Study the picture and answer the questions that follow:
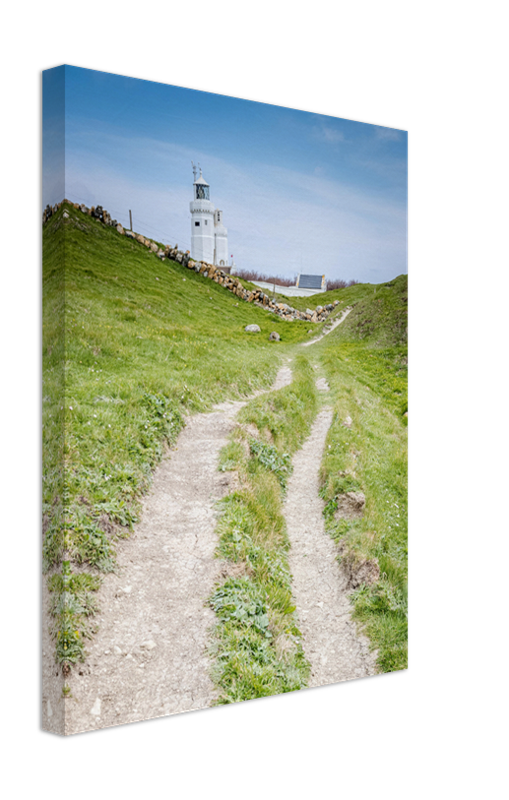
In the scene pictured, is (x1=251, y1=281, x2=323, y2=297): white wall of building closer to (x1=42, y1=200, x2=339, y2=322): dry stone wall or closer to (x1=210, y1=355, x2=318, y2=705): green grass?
(x1=42, y1=200, x2=339, y2=322): dry stone wall

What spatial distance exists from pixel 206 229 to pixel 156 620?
10.1ft

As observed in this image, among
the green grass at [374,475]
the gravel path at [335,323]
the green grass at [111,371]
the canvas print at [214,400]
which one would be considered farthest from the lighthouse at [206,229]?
the green grass at [374,475]

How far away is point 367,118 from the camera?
5.98 metres

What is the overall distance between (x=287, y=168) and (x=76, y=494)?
11.0 feet

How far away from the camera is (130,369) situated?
4930 mm

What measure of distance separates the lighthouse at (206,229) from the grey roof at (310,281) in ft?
2.62

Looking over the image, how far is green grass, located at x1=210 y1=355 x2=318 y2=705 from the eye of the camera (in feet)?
15.0

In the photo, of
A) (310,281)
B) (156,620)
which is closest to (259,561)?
(156,620)

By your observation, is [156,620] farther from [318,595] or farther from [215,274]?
[215,274]

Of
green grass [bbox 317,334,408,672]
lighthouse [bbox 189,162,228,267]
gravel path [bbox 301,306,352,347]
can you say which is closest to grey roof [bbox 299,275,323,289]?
gravel path [bbox 301,306,352,347]

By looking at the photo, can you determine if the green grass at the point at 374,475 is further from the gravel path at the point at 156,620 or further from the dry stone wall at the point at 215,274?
the gravel path at the point at 156,620
